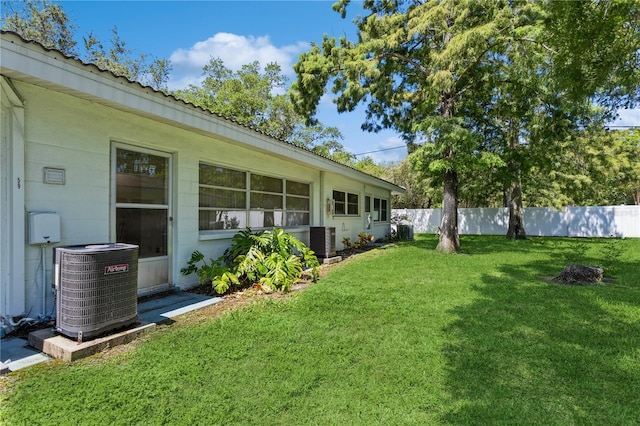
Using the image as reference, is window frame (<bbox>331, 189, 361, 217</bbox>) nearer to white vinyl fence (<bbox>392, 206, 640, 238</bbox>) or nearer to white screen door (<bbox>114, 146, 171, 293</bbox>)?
white screen door (<bbox>114, 146, 171, 293</bbox>)

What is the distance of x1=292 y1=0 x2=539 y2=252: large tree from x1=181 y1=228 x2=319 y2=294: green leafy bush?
5.51 meters

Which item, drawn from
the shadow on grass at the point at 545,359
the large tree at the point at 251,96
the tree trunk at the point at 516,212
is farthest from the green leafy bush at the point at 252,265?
the large tree at the point at 251,96

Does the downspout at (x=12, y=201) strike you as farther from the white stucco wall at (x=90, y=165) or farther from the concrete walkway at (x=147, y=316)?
the concrete walkway at (x=147, y=316)

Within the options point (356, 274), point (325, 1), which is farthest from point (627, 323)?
point (325, 1)

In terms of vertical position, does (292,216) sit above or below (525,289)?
above

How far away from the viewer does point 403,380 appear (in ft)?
8.48

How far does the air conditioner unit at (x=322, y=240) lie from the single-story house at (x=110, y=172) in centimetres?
167

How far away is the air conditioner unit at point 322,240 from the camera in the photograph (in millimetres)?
8531

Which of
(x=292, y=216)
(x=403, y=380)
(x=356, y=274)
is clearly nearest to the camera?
(x=403, y=380)

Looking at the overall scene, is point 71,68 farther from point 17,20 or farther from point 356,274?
point 17,20

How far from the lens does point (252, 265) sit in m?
5.55

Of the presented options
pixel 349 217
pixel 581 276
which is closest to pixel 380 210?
pixel 349 217

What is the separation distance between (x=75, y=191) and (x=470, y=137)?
28.0 ft

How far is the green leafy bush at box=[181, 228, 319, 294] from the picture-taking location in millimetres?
5238
